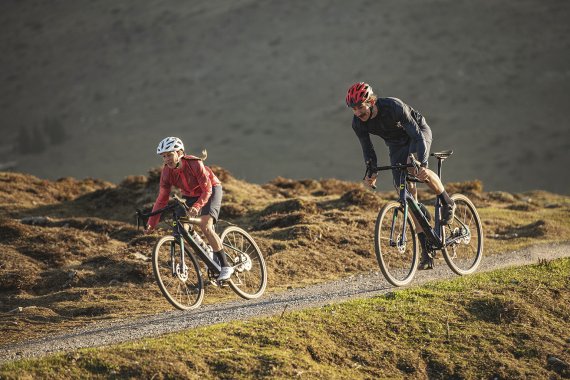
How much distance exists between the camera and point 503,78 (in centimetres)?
12019

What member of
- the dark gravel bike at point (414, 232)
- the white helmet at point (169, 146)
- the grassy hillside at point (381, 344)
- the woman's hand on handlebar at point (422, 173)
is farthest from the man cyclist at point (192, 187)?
the woman's hand on handlebar at point (422, 173)

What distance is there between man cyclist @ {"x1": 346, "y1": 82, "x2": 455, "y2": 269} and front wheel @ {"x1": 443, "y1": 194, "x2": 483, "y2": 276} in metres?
0.54

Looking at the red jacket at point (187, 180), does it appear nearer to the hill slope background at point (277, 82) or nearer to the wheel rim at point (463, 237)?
the wheel rim at point (463, 237)

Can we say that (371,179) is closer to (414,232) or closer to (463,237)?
(414,232)

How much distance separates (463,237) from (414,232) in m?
1.13

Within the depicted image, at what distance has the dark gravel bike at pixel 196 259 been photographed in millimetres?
12039

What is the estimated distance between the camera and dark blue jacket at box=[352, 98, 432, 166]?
1202 cm

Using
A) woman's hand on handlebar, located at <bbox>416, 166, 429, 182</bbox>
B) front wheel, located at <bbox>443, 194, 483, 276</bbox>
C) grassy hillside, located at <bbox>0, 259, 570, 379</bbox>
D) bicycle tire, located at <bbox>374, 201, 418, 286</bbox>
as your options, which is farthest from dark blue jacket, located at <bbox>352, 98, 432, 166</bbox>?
grassy hillside, located at <bbox>0, 259, 570, 379</bbox>

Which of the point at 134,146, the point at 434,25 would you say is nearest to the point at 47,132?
the point at 134,146

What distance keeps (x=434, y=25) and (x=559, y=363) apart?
136 meters

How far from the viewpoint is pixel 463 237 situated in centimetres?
1352

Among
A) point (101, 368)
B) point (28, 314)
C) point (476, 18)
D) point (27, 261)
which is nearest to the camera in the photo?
point (101, 368)

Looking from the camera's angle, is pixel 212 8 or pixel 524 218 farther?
pixel 212 8

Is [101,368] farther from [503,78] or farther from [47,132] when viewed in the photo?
[47,132]
